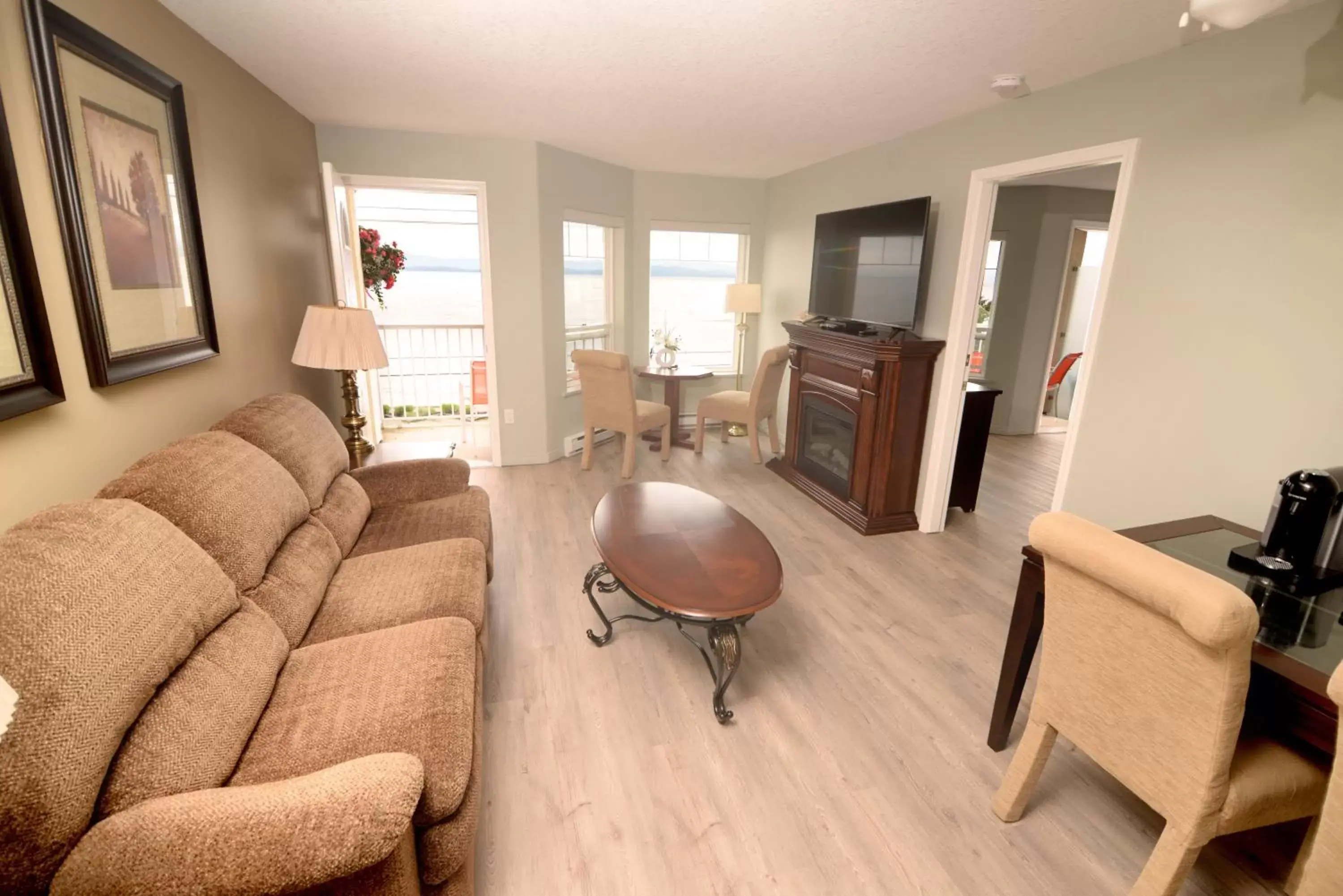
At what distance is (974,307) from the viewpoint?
10.8 ft

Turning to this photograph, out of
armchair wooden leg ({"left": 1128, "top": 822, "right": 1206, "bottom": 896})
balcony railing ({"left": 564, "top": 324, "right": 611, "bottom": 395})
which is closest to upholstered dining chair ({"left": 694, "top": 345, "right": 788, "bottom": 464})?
balcony railing ({"left": 564, "top": 324, "right": 611, "bottom": 395})

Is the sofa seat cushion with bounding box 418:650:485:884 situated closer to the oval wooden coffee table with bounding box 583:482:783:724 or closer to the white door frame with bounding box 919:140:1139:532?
the oval wooden coffee table with bounding box 583:482:783:724

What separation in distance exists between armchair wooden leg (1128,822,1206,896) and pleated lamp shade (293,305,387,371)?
3105 millimetres

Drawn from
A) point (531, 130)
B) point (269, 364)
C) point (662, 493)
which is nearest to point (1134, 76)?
point (662, 493)

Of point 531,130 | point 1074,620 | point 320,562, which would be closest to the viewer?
point 1074,620

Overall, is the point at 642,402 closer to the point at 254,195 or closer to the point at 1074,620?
the point at 254,195

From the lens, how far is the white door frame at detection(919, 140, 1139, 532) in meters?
2.46

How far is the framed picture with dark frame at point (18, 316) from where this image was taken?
1.34 metres

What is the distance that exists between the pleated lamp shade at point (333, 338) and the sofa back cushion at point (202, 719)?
144 centimetres

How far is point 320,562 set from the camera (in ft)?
6.55

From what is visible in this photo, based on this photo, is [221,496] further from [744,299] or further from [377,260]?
[744,299]

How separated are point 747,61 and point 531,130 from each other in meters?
1.86

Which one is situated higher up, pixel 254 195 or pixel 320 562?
pixel 254 195

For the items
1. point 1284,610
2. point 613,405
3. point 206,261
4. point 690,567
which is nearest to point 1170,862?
point 1284,610
